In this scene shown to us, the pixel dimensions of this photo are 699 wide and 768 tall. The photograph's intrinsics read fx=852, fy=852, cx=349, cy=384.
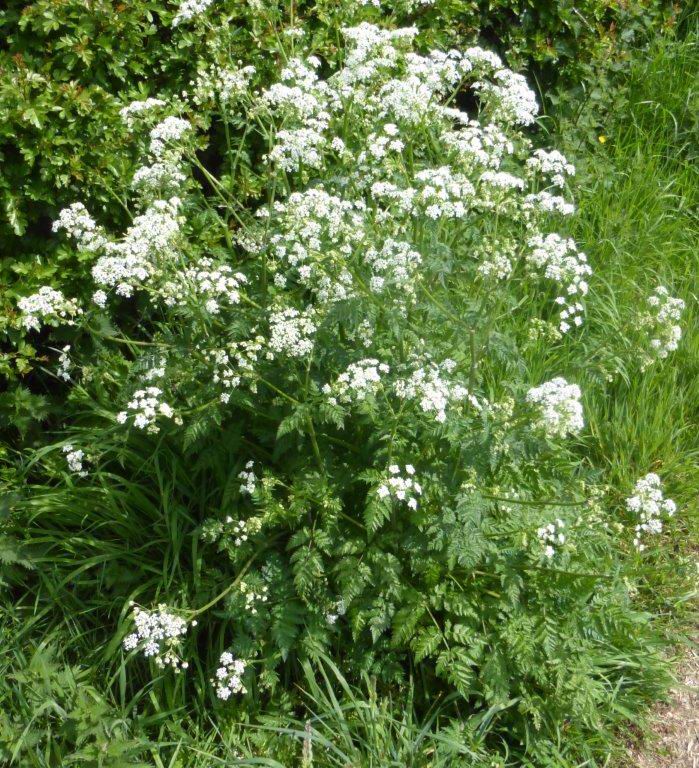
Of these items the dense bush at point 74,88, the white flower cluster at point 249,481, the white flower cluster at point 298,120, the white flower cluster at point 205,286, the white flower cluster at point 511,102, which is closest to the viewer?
the white flower cluster at point 205,286

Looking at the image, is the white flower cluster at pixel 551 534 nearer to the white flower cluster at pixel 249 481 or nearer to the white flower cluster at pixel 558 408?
the white flower cluster at pixel 558 408

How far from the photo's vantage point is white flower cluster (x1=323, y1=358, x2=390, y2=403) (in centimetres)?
278

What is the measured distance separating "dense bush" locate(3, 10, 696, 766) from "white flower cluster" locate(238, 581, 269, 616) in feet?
0.05

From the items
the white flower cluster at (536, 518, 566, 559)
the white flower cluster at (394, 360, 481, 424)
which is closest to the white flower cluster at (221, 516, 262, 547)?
the white flower cluster at (394, 360, 481, 424)

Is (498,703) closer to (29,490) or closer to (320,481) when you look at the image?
(320,481)

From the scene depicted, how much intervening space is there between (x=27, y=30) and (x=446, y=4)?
226 centimetres

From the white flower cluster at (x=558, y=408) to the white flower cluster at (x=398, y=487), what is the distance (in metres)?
0.46

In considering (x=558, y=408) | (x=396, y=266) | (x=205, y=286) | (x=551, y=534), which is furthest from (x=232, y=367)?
(x=551, y=534)

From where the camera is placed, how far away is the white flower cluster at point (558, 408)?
270 centimetres

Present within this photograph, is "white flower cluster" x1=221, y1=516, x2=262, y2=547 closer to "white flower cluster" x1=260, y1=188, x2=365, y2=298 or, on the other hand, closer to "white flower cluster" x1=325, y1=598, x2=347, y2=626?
"white flower cluster" x1=325, y1=598, x2=347, y2=626

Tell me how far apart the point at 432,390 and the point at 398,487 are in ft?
1.12

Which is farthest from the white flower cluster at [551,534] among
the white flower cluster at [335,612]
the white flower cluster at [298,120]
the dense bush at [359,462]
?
the white flower cluster at [298,120]

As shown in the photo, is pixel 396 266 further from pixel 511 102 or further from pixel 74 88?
pixel 74 88

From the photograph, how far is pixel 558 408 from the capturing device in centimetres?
274
